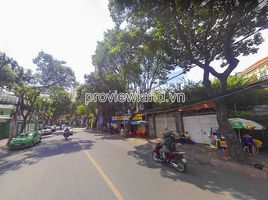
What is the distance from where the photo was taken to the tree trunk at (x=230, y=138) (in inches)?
297

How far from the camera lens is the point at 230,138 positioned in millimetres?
8008

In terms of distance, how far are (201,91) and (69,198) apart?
15110 mm

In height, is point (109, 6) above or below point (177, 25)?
above

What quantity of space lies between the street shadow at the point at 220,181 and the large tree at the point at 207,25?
1937 mm

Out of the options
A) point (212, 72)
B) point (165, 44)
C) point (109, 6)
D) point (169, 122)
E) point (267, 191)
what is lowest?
point (267, 191)

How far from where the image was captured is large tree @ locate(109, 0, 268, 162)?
7.36m

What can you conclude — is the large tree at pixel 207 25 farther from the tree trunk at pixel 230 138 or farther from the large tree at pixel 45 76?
the large tree at pixel 45 76

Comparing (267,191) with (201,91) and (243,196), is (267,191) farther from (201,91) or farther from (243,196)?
(201,91)

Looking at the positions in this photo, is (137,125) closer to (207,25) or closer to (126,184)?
(207,25)

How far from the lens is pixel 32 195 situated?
15.0ft

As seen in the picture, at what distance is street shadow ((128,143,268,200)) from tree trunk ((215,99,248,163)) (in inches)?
55.2

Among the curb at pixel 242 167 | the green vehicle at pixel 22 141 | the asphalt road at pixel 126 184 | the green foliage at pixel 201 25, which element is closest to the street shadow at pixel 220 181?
the asphalt road at pixel 126 184

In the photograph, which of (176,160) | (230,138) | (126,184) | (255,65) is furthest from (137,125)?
(255,65)

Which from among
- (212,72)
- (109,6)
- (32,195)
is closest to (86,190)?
(32,195)
